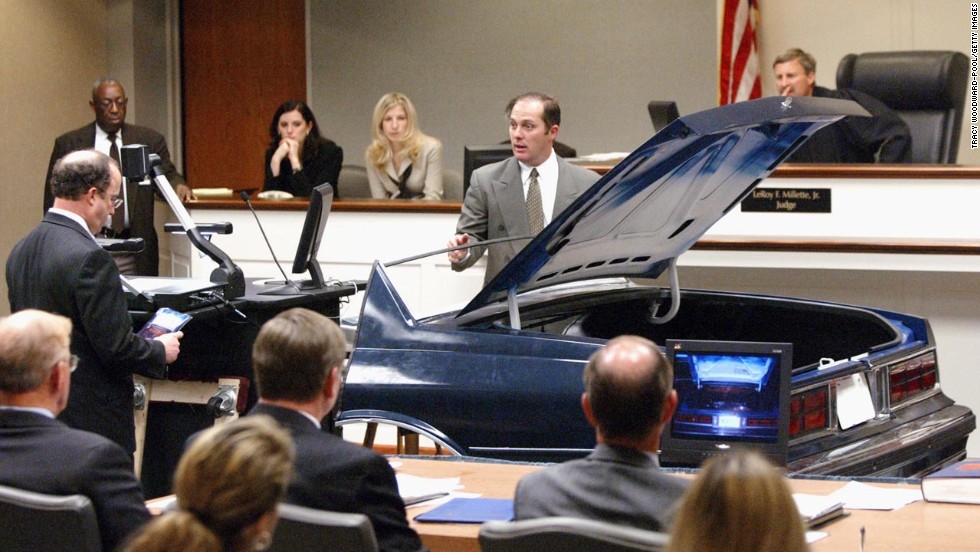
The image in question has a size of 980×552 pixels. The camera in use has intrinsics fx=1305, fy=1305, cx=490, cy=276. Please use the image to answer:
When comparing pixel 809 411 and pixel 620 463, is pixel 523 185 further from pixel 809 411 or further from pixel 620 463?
pixel 620 463

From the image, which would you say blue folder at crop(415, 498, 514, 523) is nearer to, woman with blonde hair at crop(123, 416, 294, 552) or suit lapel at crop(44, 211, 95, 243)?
woman with blonde hair at crop(123, 416, 294, 552)

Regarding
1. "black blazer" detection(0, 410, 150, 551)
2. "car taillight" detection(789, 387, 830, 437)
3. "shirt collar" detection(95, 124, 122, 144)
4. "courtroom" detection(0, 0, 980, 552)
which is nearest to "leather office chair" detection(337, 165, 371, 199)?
"courtroom" detection(0, 0, 980, 552)

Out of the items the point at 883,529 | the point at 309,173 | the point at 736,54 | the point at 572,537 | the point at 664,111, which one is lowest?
the point at 883,529

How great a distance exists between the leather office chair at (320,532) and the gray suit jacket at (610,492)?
1.06 ft

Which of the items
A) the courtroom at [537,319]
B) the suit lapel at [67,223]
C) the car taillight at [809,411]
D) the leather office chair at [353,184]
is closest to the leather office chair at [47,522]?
the courtroom at [537,319]

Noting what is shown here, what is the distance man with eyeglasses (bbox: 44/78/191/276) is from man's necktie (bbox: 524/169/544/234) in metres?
2.49

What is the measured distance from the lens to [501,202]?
5238mm

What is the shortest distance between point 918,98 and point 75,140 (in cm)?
492

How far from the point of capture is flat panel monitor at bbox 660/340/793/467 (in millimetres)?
3314

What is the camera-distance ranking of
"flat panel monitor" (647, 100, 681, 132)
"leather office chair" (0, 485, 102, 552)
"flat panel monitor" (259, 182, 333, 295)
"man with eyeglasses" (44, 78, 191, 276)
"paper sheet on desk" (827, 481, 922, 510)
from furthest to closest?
"man with eyeglasses" (44, 78, 191, 276), "flat panel monitor" (647, 100, 681, 132), "flat panel monitor" (259, 182, 333, 295), "paper sheet on desk" (827, 481, 922, 510), "leather office chair" (0, 485, 102, 552)

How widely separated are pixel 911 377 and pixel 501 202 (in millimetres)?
1905

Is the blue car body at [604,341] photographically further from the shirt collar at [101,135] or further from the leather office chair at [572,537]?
the shirt collar at [101,135]

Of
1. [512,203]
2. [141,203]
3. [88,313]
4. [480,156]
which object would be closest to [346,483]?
[88,313]

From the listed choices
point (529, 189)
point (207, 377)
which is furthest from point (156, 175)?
point (529, 189)
